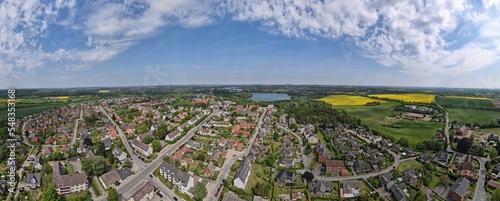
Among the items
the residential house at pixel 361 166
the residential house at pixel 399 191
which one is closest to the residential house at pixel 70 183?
the residential house at pixel 361 166

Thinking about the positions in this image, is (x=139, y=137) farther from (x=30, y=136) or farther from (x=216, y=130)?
(x=30, y=136)

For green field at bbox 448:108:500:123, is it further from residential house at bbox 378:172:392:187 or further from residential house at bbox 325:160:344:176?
residential house at bbox 325:160:344:176

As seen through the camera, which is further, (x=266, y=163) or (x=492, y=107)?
(x=492, y=107)

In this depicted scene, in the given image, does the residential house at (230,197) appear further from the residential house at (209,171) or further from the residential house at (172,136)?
the residential house at (172,136)

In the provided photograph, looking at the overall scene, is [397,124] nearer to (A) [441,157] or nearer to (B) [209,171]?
(A) [441,157]

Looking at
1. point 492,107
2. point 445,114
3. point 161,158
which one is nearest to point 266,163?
point 161,158

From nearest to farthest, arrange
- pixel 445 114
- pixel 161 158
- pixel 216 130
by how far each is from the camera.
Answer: pixel 161 158 → pixel 216 130 → pixel 445 114
